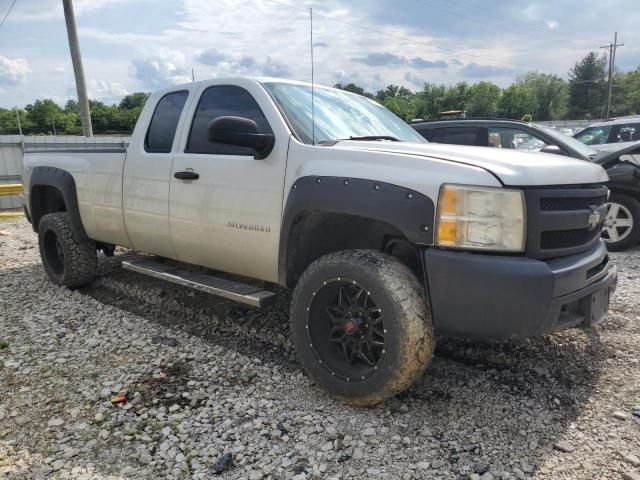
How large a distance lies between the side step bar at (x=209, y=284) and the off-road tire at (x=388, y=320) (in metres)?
0.51

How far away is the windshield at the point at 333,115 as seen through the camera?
3.35m

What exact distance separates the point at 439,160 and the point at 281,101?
53.1 inches

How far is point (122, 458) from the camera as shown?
2518mm

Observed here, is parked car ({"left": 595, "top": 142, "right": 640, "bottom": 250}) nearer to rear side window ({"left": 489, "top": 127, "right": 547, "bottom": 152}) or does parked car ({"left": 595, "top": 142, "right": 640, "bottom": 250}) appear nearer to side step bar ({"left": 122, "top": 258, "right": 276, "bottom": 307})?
rear side window ({"left": 489, "top": 127, "right": 547, "bottom": 152})

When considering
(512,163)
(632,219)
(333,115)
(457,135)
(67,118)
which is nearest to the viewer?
(512,163)

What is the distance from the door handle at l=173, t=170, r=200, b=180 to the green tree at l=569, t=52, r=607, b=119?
94.8 metres

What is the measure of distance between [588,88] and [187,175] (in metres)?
101

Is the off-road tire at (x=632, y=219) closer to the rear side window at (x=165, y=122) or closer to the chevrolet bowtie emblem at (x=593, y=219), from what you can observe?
the chevrolet bowtie emblem at (x=593, y=219)

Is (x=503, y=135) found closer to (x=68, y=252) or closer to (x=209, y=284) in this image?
(x=209, y=284)

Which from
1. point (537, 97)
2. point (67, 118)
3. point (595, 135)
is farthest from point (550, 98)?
point (595, 135)

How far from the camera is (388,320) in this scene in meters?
2.65

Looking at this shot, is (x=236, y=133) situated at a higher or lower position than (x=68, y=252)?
higher

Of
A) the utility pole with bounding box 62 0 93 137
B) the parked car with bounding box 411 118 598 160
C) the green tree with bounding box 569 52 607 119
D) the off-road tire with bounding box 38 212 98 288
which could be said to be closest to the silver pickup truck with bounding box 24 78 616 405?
the off-road tire with bounding box 38 212 98 288

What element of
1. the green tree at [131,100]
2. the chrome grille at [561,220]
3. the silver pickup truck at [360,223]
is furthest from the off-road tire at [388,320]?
the green tree at [131,100]
